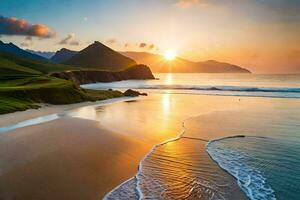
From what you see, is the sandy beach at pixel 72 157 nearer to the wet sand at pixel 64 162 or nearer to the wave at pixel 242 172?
the wet sand at pixel 64 162

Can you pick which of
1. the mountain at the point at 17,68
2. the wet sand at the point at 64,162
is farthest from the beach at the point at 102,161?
the mountain at the point at 17,68

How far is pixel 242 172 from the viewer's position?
39.4 ft

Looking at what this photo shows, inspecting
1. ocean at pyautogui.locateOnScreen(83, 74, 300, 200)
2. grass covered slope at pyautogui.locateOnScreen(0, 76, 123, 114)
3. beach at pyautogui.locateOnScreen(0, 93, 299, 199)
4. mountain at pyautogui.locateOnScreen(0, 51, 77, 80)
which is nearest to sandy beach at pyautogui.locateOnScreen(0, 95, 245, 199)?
beach at pyautogui.locateOnScreen(0, 93, 299, 199)

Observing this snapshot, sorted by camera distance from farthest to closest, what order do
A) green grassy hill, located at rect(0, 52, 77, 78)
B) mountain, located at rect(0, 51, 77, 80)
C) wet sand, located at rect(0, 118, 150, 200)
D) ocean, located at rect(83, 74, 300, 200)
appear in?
green grassy hill, located at rect(0, 52, 77, 78) < mountain, located at rect(0, 51, 77, 80) < ocean, located at rect(83, 74, 300, 200) < wet sand, located at rect(0, 118, 150, 200)

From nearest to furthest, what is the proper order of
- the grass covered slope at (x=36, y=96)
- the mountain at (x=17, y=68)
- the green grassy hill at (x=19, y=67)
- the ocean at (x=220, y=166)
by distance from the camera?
the ocean at (x=220, y=166)
the grass covered slope at (x=36, y=96)
the mountain at (x=17, y=68)
the green grassy hill at (x=19, y=67)

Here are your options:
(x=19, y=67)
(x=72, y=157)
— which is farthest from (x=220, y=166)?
(x=19, y=67)

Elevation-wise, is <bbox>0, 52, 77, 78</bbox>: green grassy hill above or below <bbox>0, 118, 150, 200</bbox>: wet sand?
above

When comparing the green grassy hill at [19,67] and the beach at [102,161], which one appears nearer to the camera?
the beach at [102,161]

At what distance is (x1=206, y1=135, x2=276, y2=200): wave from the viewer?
392 inches

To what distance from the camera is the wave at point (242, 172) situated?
9969mm

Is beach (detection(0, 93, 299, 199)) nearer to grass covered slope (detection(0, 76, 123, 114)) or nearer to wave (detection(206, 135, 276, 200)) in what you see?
wave (detection(206, 135, 276, 200))

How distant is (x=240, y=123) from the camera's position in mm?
24328

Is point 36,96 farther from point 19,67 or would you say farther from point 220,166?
point 19,67

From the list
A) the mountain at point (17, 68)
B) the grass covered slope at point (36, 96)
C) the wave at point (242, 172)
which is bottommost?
the wave at point (242, 172)
